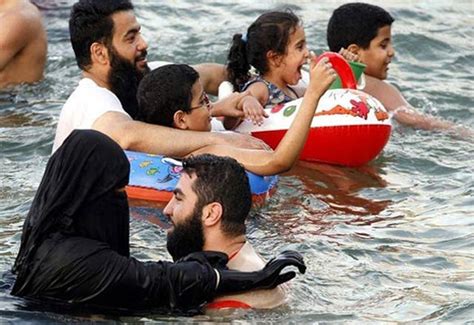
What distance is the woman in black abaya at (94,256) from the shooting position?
211 inches

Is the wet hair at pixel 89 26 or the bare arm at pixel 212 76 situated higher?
the wet hair at pixel 89 26

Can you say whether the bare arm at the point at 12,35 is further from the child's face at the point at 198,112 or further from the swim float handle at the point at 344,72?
the child's face at the point at 198,112

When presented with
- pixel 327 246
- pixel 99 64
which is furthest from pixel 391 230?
pixel 99 64

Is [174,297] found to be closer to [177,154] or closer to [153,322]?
[153,322]

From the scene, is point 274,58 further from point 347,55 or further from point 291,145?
point 291,145

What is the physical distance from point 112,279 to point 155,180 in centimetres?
216

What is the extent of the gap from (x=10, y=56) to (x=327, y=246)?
13.7ft

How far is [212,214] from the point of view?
582 cm

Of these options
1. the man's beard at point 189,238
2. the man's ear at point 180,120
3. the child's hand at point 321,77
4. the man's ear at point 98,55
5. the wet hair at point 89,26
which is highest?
the child's hand at point 321,77

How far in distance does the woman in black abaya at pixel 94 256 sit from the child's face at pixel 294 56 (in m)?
3.23

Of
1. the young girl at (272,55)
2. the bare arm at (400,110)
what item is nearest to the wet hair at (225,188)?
the young girl at (272,55)

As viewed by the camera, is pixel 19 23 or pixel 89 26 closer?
pixel 89 26

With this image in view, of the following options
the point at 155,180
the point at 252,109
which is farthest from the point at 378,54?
the point at 155,180

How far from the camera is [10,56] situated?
1035cm
